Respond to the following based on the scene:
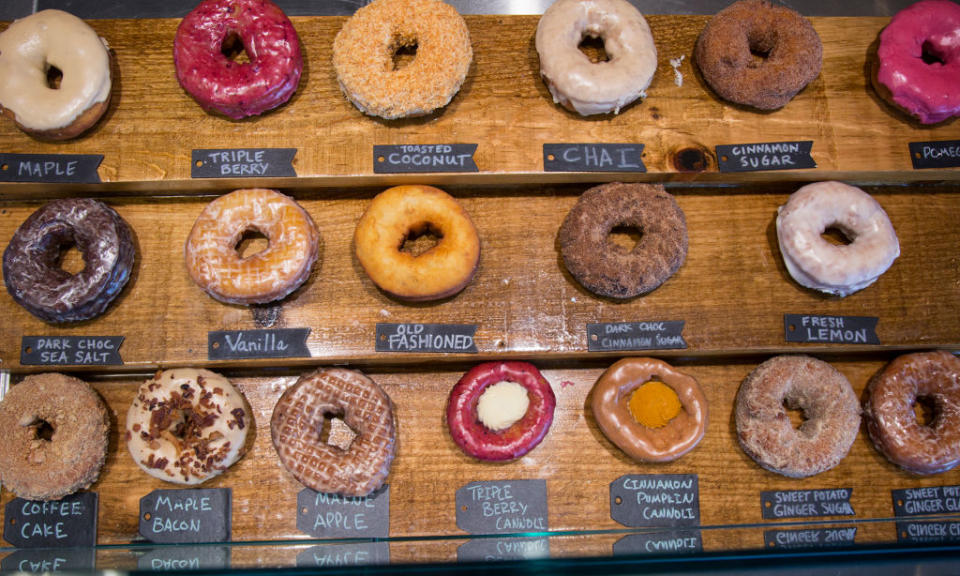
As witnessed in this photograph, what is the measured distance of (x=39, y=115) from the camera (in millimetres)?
2891

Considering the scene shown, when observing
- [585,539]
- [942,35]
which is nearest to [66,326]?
[585,539]

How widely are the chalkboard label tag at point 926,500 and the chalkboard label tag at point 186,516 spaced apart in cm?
315

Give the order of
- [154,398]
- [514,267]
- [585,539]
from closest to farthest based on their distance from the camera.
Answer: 1. [585,539]
2. [154,398]
3. [514,267]

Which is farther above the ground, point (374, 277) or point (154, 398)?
point (374, 277)

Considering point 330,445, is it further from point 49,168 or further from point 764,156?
point 764,156

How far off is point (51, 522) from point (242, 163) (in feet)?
6.06

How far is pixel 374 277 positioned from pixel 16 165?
5.69 ft

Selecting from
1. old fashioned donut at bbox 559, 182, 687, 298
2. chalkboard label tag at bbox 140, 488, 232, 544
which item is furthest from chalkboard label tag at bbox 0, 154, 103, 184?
old fashioned donut at bbox 559, 182, 687, 298

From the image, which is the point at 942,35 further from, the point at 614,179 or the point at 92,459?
the point at 92,459

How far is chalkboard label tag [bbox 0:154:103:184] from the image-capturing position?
2.94 m

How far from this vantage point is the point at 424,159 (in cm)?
297

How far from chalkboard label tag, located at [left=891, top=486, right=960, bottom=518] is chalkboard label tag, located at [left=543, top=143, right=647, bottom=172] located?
1995 mm

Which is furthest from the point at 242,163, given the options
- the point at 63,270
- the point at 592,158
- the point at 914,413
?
the point at 914,413

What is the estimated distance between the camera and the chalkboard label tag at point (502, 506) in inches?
115
